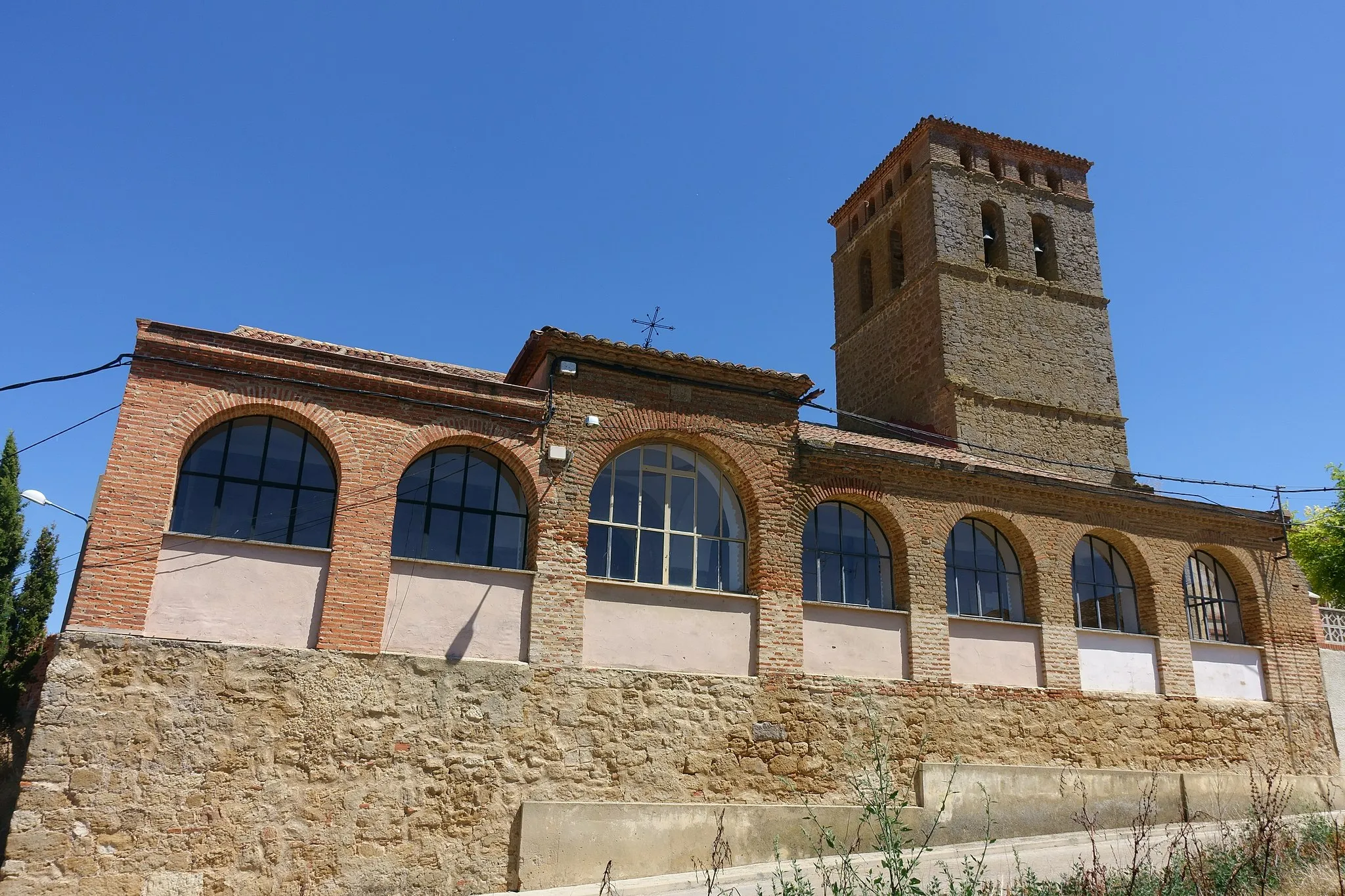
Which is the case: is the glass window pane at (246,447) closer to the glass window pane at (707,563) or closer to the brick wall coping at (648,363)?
the brick wall coping at (648,363)

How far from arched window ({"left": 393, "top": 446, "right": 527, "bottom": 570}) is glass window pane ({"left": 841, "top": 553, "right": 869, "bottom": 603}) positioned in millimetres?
4458

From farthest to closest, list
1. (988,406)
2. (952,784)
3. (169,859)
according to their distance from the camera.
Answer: (988,406), (952,784), (169,859)

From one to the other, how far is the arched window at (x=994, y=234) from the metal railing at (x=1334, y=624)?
897 centimetres

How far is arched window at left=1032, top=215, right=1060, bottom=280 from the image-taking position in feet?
67.3

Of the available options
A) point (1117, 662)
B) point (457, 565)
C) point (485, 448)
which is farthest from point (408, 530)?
point (1117, 662)

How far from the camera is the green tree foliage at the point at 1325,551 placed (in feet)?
70.5

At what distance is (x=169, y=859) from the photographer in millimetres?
8727

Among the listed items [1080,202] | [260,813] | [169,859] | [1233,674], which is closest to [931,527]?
[1233,674]

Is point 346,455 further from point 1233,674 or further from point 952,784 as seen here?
point 1233,674

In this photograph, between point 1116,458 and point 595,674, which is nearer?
point 595,674

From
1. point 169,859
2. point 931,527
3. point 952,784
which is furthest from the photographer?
point 931,527

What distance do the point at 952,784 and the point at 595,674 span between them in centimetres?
503

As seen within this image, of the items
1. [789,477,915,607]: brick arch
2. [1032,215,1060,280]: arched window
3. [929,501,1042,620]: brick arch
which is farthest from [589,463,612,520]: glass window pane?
[1032,215,1060,280]: arched window

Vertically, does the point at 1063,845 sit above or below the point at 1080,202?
below
